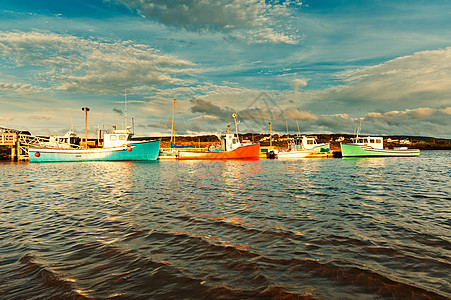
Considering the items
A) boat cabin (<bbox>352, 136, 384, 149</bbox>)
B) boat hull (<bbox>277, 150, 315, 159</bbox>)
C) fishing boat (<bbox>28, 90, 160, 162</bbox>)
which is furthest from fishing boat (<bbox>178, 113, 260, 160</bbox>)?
boat cabin (<bbox>352, 136, 384, 149</bbox>)

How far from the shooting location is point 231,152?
58.3m

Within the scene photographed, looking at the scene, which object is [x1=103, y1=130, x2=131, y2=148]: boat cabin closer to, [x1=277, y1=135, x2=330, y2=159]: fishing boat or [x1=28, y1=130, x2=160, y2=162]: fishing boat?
[x1=28, y1=130, x2=160, y2=162]: fishing boat

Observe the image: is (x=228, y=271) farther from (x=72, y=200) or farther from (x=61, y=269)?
(x=72, y=200)

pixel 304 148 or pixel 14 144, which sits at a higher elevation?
pixel 14 144

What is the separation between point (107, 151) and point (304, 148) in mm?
51124

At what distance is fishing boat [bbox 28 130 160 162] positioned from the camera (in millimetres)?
52875

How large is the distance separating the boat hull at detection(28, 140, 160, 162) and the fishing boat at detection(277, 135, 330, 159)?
36077mm

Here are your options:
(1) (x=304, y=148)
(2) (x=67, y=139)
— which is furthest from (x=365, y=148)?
(2) (x=67, y=139)

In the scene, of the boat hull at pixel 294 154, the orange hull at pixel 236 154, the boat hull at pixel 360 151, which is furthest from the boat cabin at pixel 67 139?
the boat hull at pixel 360 151

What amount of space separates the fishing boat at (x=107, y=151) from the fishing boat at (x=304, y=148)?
35.2 m

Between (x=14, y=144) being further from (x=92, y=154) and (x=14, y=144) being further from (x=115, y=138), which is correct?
(x=115, y=138)

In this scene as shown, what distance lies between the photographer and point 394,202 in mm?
11844

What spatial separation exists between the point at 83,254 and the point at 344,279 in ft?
19.5

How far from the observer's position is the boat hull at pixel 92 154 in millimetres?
52812
